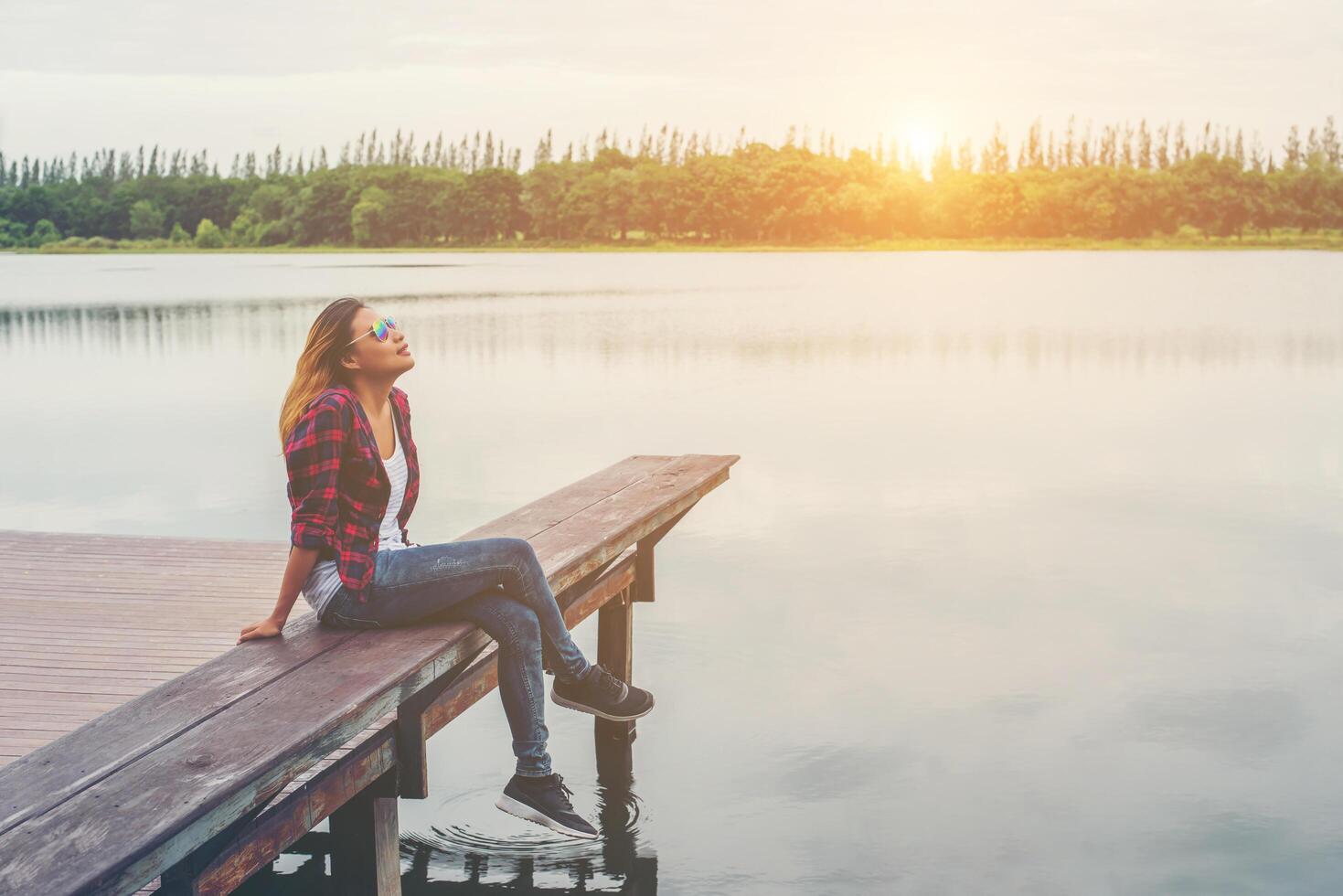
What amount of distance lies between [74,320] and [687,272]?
37853mm

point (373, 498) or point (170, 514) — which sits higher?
point (373, 498)

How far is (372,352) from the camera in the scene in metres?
3.86

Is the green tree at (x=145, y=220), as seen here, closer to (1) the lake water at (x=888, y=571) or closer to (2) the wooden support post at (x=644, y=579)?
(1) the lake water at (x=888, y=571)

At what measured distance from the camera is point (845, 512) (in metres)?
12.1

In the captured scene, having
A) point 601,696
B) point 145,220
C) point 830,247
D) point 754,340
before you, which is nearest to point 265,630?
point 601,696

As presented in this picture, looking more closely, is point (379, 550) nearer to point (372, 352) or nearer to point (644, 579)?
point (372, 352)

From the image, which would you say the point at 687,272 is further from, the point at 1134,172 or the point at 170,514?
the point at 1134,172

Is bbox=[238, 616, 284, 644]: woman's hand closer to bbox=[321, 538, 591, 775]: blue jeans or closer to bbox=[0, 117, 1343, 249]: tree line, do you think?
bbox=[321, 538, 591, 775]: blue jeans

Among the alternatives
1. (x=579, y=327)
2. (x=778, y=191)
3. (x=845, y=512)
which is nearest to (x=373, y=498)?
(x=845, y=512)

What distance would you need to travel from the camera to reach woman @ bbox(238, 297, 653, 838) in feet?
12.1

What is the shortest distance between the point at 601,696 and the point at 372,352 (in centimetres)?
131

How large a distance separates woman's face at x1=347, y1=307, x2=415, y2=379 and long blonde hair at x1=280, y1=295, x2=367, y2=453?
25mm

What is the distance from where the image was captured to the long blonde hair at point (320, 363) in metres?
3.80

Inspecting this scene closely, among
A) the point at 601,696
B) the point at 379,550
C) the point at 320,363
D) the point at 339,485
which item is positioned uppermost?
the point at 320,363
